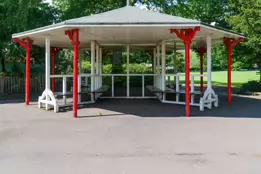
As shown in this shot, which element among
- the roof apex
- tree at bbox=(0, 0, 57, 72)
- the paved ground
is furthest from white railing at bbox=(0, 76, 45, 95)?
the roof apex

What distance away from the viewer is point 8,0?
14.9m

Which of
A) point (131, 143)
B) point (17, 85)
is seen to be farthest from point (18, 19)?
point (131, 143)

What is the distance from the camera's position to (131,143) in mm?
5352

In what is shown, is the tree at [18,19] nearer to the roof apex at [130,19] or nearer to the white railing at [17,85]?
the white railing at [17,85]

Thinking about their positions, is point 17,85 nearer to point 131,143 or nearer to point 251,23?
point 131,143

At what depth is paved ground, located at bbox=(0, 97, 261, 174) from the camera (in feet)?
13.2

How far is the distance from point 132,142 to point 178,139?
1.00m

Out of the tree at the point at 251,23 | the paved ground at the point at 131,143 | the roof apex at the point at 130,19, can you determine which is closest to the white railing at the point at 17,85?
the paved ground at the point at 131,143

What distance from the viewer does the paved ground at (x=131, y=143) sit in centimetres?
404

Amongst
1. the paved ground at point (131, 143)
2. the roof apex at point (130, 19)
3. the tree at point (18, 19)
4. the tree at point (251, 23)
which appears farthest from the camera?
the tree at point (251, 23)

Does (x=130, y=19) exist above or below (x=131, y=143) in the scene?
above

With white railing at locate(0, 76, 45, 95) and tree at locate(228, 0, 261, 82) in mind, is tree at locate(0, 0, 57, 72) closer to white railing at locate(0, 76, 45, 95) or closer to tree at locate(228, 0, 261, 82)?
white railing at locate(0, 76, 45, 95)

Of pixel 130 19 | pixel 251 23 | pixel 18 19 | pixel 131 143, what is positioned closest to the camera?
pixel 131 143

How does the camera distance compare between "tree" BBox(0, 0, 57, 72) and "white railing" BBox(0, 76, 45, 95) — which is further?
"white railing" BBox(0, 76, 45, 95)
